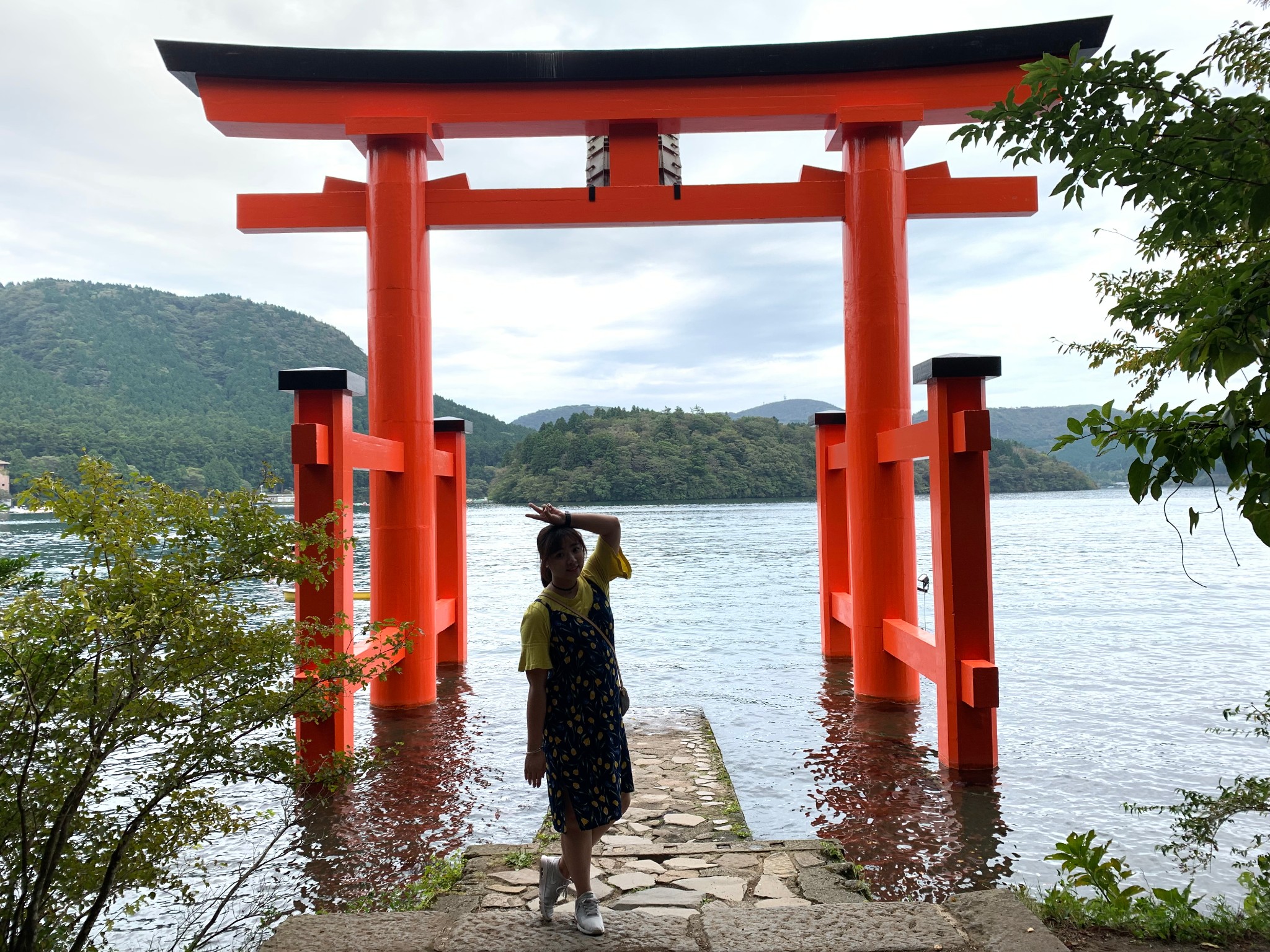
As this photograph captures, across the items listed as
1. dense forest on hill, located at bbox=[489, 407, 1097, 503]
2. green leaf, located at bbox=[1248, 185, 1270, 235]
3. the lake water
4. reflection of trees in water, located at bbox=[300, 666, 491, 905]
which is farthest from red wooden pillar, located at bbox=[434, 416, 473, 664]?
dense forest on hill, located at bbox=[489, 407, 1097, 503]

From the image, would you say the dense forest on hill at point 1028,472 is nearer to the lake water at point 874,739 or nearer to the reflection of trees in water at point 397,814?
the lake water at point 874,739

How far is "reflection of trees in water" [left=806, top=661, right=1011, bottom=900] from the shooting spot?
3.80 m

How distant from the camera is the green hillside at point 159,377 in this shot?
35.1 metres

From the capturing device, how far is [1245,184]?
204cm

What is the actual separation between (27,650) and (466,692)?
537 cm

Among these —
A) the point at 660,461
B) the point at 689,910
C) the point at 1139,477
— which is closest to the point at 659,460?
the point at 660,461

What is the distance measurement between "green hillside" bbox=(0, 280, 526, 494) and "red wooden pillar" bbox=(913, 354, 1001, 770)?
27169 mm

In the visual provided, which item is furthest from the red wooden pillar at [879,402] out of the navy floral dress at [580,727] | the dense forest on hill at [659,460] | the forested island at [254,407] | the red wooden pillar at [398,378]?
the dense forest on hill at [659,460]

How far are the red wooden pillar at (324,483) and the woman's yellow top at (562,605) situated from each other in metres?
2.41

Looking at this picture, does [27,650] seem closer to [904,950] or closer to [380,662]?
[904,950]

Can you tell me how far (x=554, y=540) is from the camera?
2775 millimetres

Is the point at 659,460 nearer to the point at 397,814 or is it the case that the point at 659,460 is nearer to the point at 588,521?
the point at 397,814

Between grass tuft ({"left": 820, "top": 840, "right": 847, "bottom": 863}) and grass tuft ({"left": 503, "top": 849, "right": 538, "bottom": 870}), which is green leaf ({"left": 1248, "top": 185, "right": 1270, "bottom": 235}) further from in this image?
grass tuft ({"left": 503, "top": 849, "right": 538, "bottom": 870})

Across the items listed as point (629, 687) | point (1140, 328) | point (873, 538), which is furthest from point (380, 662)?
point (1140, 328)
